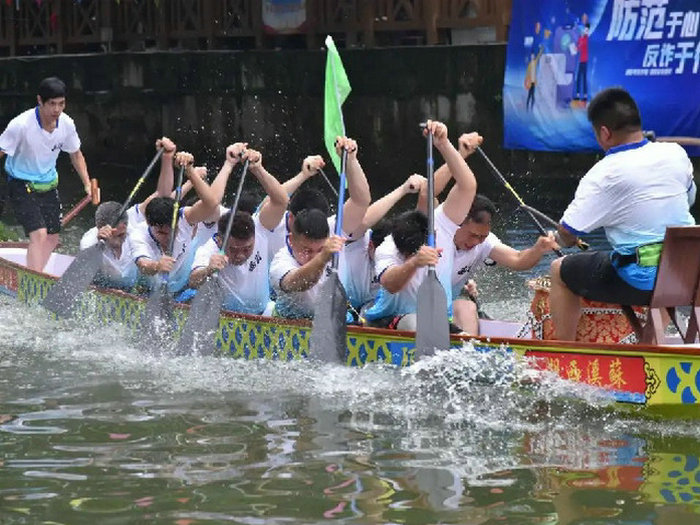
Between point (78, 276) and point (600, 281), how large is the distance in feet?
16.7

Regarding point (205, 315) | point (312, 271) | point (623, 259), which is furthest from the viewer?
point (205, 315)

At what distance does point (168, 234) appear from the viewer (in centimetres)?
1205

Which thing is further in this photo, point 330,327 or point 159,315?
point 159,315

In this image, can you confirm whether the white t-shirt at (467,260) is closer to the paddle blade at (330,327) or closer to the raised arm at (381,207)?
the raised arm at (381,207)

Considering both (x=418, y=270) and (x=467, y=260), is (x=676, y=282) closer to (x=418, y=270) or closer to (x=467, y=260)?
(x=418, y=270)

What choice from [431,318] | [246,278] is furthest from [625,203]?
[246,278]

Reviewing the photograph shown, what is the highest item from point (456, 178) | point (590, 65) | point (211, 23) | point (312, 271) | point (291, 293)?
point (211, 23)

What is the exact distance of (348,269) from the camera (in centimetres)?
1060

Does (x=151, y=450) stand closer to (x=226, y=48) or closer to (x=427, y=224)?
(x=427, y=224)

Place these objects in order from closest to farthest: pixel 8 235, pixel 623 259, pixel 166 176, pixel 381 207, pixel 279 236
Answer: pixel 623 259
pixel 381 207
pixel 279 236
pixel 166 176
pixel 8 235

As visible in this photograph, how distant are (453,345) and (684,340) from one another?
1.29 metres

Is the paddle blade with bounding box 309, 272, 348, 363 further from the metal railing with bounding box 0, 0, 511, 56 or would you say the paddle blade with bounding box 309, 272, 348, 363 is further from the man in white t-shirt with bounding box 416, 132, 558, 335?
the metal railing with bounding box 0, 0, 511, 56

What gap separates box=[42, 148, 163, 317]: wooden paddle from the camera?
12.4 meters

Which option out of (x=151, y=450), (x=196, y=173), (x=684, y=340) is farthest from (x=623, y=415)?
(x=196, y=173)
